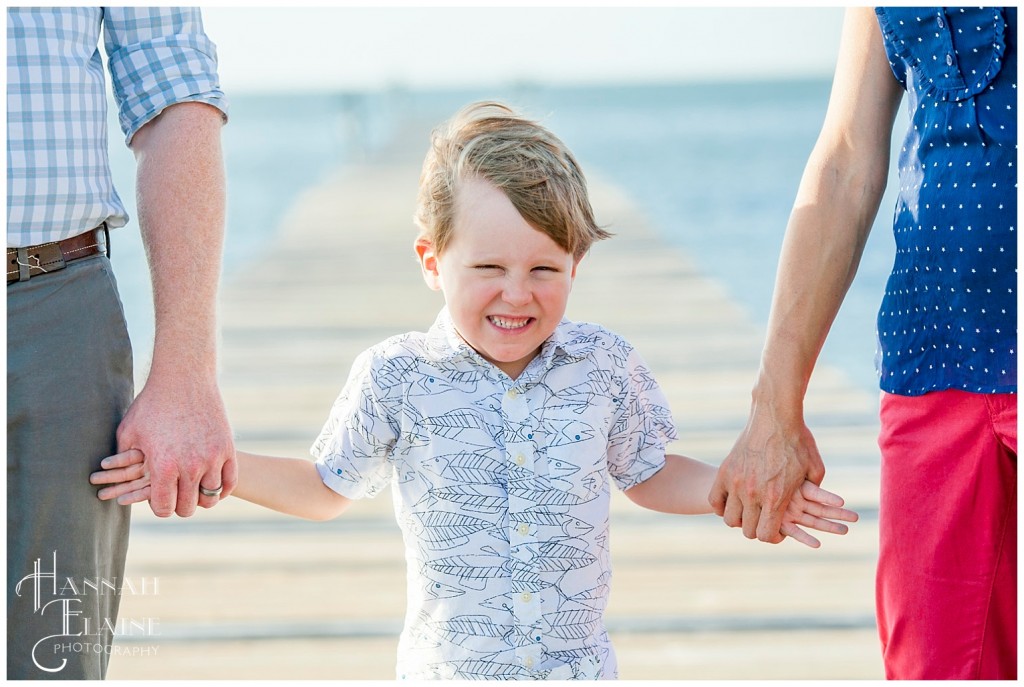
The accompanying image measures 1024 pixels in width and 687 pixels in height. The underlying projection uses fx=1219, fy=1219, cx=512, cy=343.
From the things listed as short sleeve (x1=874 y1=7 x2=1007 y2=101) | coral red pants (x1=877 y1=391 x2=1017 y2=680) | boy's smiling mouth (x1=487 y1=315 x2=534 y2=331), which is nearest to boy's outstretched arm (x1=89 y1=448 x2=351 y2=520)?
boy's smiling mouth (x1=487 y1=315 x2=534 y2=331)

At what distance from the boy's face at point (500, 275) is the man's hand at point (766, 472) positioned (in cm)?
37

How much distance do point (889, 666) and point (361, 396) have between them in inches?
35.8

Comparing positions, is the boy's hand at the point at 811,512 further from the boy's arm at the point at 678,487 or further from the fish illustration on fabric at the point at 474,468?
the fish illustration on fabric at the point at 474,468

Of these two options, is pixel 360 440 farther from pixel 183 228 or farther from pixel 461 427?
pixel 183 228

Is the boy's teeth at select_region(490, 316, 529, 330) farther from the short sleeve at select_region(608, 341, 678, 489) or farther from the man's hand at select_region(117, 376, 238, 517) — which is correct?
the man's hand at select_region(117, 376, 238, 517)

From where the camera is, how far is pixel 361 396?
1.91 metres

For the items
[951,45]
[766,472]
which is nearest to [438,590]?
[766,472]

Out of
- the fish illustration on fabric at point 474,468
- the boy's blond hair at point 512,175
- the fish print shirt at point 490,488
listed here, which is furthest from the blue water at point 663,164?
the fish illustration on fabric at point 474,468

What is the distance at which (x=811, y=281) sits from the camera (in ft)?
6.29

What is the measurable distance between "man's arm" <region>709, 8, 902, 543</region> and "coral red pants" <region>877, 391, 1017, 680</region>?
0.16 meters

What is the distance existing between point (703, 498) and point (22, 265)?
1095 millimetres

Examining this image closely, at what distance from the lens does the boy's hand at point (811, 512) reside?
1.91 meters

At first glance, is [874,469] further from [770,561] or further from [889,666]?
[889,666]

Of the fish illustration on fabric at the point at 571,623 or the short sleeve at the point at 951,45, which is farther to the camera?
the fish illustration on fabric at the point at 571,623
